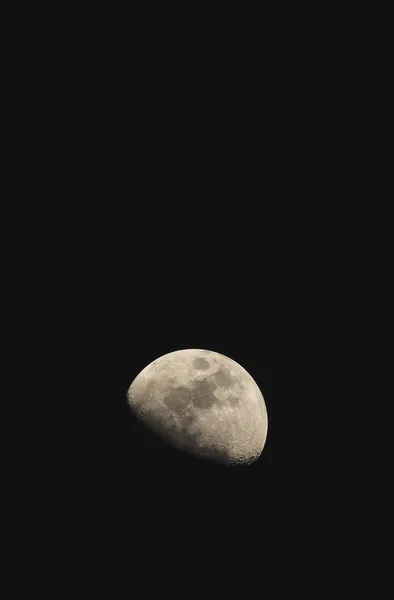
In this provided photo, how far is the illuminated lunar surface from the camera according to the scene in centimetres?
555

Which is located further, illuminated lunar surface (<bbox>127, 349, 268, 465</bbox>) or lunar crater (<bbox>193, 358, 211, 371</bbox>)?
lunar crater (<bbox>193, 358, 211, 371</bbox>)

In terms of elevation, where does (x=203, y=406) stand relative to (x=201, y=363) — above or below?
below

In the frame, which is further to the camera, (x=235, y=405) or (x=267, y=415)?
(x=267, y=415)

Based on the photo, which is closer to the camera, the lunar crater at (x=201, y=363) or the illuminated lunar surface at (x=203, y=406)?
the illuminated lunar surface at (x=203, y=406)

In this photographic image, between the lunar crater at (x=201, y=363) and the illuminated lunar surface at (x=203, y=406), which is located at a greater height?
the lunar crater at (x=201, y=363)

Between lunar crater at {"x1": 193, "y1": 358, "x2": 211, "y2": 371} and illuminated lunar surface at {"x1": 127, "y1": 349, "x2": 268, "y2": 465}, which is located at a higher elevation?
lunar crater at {"x1": 193, "y1": 358, "x2": 211, "y2": 371}

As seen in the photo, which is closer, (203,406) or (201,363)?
(203,406)

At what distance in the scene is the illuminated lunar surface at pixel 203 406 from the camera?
5.55 meters

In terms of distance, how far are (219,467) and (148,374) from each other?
4.59 feet

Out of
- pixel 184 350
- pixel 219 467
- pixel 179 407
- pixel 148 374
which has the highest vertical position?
pixel 184 350

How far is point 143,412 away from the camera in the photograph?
5801 mm

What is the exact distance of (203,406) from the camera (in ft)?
18.6

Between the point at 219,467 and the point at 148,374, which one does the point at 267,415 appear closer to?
the point at 219,467

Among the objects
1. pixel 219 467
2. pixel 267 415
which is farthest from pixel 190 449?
pixel 267 415
